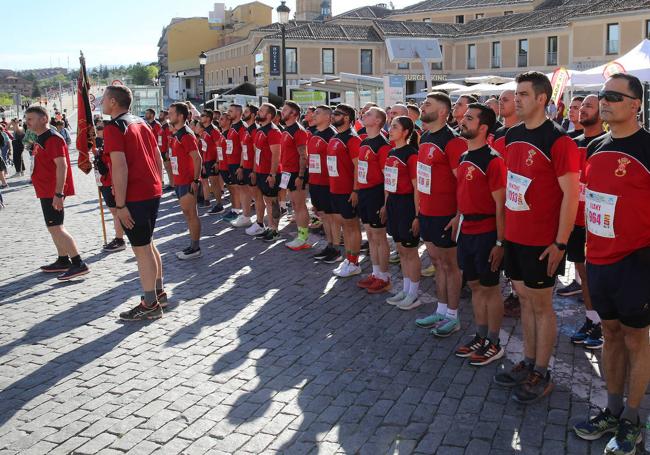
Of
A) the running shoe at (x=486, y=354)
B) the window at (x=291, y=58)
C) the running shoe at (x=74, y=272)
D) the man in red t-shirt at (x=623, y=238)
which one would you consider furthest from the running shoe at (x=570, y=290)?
the window at (x=291, y=58)

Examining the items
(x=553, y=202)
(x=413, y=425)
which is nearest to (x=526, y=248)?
(x=553, y=202)

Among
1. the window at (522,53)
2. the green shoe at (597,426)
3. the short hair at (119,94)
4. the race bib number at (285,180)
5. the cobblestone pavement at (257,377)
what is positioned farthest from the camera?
the window at (522,53)

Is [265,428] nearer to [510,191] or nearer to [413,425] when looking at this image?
[413,425]

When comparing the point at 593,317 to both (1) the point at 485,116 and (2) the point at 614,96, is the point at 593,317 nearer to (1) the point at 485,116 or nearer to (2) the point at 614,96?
(1) the point at 485,116

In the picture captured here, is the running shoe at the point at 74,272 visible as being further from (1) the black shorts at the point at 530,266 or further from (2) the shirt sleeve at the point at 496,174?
(1) the black shorts at the point at 530,266

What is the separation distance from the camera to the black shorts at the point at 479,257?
5.09 metres

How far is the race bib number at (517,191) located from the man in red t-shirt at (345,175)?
3.57 metres

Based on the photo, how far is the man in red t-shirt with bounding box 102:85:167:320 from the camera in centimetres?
618

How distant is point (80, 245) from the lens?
10414 mm

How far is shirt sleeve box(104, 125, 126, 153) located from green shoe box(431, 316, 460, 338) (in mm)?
3663

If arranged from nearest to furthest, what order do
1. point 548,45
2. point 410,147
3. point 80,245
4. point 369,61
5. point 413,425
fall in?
point 413,425, point 410,147, point 80,245, point 548,45, point 369,61

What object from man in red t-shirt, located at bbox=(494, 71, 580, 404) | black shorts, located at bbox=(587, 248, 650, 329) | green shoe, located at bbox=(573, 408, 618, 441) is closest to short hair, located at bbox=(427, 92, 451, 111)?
man in red t-shirt, located at bbox=(494, 71, 580, 404)

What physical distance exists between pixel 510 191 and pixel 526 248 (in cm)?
44

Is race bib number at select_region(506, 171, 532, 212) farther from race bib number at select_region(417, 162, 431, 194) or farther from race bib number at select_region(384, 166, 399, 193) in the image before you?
race bib number at select_region(384, 166, 399, 193)
